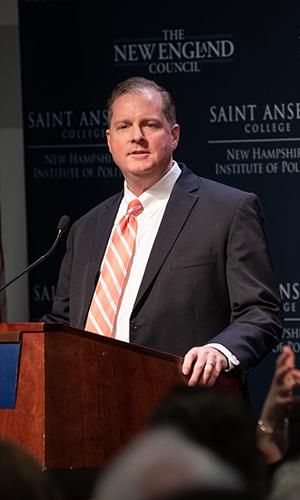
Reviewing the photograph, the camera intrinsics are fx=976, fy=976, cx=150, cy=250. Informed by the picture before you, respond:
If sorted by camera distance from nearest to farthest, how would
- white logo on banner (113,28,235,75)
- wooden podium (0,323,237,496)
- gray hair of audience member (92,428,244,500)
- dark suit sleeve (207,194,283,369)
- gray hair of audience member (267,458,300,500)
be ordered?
gray hair of audience member (92,428,244,500) < gray hair of audience member (267,458,300,500) < wooden podium (0,323,237,496) < dark suit sleeve (207,194,283,369) < white logo on banner (113,28,235,75)

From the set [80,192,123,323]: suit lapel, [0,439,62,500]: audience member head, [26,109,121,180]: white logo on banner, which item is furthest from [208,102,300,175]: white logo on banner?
[0,439,62,500]: audience member head

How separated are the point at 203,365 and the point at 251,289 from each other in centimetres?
57

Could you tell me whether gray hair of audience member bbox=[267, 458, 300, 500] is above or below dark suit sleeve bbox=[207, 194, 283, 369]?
above

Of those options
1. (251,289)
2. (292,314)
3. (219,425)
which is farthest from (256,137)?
(219,425)

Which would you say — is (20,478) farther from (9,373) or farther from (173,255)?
(173,255)

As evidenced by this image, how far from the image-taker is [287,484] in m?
0.78

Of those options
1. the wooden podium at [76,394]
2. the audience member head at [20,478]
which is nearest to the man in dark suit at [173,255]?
the wooden podium at [76,394]

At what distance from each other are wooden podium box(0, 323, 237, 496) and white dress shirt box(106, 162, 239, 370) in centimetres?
73

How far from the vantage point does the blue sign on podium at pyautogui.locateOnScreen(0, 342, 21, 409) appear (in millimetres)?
2385

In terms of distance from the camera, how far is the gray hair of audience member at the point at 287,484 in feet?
2.39

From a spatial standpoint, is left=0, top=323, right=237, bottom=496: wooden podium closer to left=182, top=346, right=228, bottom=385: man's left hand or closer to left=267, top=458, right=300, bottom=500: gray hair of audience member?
left=182, top=346, right=228, bottom=385: man's left hand

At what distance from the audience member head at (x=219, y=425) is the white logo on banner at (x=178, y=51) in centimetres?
475

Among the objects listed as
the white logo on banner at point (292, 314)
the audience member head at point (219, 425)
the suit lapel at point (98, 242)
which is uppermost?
the audience member head at point (219, 425)

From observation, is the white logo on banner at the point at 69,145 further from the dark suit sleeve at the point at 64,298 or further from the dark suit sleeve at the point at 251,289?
the dark suit sleeve at the point at 251,289
